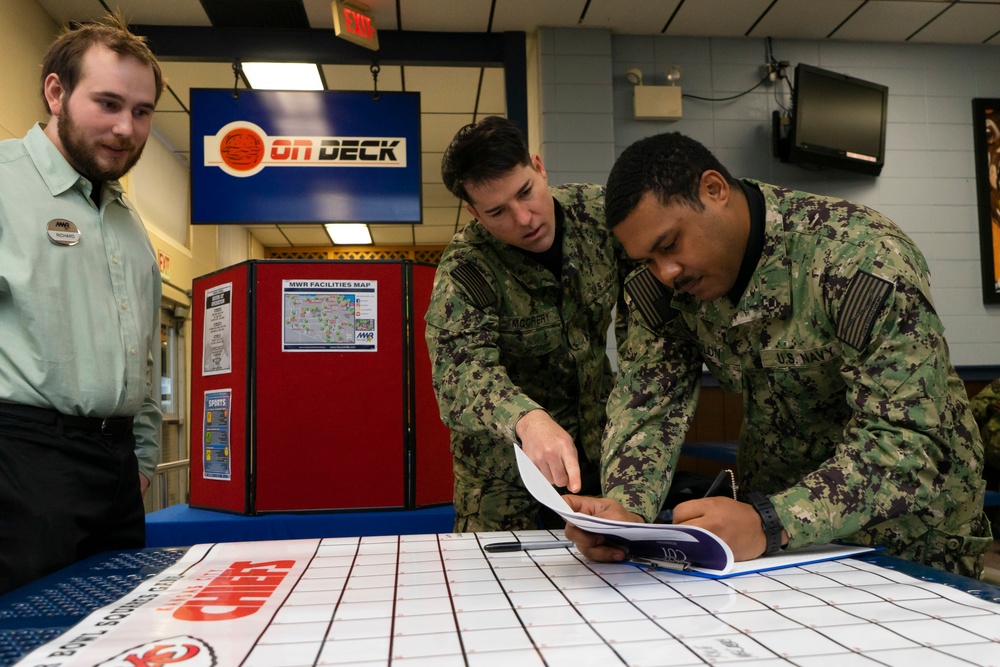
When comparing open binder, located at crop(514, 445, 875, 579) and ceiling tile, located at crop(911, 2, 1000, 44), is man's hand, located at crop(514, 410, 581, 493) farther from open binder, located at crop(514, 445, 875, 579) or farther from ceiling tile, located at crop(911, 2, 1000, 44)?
ceiling tile, located at crop(911, 2, 1000, 44)

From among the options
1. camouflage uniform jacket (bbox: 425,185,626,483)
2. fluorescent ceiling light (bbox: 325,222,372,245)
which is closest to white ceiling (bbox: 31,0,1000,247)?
camouflage uniform jacket (bbox: 425,185,626,483)

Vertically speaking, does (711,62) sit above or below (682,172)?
above

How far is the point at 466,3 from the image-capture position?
4094 millimetres

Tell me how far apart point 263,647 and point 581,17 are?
4.15m

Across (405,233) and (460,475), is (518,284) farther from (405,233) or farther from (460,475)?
(405,233)

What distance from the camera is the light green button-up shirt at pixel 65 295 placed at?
1394 mm

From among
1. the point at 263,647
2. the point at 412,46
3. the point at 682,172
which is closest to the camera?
the point at 263,647

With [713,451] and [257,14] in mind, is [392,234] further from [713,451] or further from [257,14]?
[713,451]

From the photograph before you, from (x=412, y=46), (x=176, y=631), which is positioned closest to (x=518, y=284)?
(x=176, y=631)

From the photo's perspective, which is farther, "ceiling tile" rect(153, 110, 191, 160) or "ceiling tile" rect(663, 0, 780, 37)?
"ceiling tile" rect(153, 110, 191, 160)

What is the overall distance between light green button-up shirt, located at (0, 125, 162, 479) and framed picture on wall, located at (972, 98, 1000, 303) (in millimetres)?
4868

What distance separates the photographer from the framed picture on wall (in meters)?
4.66

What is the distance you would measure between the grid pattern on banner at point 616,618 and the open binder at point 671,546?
0.03 meters

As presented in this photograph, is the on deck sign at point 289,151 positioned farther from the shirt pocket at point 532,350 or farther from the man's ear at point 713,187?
the man's ear at point 713,187
